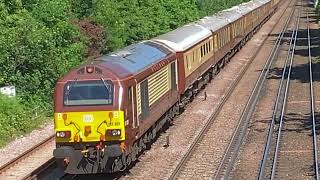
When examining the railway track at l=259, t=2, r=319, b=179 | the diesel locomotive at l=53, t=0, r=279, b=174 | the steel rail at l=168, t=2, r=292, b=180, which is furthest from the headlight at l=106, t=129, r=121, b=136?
the railway track at l=259, t=2, r=319, b=179

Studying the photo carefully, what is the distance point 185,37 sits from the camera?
2711 cm

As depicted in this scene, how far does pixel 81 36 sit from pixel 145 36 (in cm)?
658

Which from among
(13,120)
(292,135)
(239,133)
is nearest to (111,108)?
(239,133)

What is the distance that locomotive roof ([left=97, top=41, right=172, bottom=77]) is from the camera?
1704cm

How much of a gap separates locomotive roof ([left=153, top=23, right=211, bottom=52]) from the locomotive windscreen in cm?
831

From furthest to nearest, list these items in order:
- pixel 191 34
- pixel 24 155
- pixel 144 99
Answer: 1. pixel 191 34
2. pixel 24 155
3. pixel 144 99

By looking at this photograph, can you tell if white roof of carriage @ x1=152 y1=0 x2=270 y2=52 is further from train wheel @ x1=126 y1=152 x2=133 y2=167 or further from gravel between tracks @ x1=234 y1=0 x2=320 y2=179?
train wheel @ x1=126 y1=152 x2=133 y2=167

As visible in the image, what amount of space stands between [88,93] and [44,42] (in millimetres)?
10934

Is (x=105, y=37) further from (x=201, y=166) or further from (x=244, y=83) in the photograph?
(x=201, y=166)

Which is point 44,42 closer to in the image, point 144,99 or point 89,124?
point 144,99

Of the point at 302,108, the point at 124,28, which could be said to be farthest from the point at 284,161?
the point at 124,28

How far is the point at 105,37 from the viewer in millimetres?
35062

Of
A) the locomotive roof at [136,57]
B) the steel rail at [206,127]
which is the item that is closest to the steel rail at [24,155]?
the locomotive roof at [136,57]

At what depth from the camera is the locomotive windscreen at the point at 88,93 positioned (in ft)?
51.4
